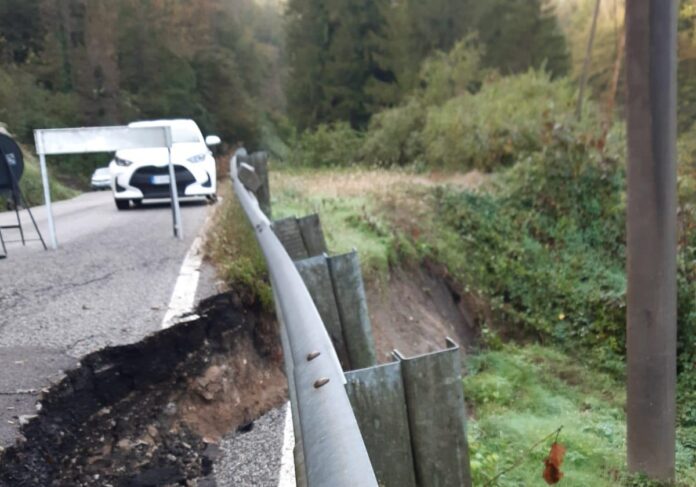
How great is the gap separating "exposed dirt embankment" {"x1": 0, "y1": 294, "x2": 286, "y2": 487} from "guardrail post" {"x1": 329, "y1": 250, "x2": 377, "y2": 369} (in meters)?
1.16

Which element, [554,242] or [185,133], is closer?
[185,133]

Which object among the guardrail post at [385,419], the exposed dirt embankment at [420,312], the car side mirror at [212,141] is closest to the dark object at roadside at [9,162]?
the car side mirror at [212,141]

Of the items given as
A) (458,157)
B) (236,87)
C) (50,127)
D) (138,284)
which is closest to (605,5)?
(458,157)

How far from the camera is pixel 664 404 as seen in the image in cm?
555

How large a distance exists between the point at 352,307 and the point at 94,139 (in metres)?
6.08

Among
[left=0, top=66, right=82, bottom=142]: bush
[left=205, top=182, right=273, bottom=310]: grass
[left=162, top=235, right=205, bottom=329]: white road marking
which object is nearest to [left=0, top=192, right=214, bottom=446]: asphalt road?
[left=162, top=235, right=205, bottom=329]: white road marking

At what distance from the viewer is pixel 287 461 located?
3.28m

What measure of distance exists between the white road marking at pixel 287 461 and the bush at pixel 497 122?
587 inches

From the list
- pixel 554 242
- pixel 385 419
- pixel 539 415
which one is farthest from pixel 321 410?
pixel 554 242

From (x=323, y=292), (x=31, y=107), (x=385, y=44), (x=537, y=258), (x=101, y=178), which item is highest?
(x=385, y=44)

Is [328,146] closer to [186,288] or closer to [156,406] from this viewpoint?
[186,288]

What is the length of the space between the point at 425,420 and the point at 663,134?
4.24 m

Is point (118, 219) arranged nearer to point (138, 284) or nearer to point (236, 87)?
point (236, 87)

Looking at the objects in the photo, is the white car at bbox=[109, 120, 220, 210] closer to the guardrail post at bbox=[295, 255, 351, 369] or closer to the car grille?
the car grille
